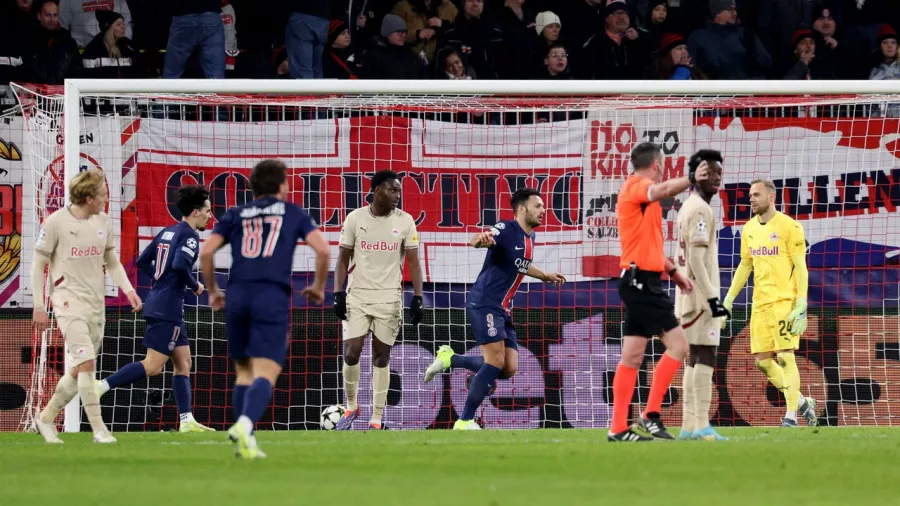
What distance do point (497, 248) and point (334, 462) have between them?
193 inches

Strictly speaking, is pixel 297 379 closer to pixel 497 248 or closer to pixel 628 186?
pixel 497 248

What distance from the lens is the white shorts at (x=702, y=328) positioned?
10.4m

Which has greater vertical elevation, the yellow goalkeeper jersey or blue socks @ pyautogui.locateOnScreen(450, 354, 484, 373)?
Answer: the yellow goalkeeper jersey

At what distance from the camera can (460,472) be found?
7.81 metres

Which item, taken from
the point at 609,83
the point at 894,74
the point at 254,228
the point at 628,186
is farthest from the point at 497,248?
the point at 894,74

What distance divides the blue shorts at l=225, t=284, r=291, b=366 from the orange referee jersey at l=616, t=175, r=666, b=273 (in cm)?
271

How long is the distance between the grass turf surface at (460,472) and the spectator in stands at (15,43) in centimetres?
693

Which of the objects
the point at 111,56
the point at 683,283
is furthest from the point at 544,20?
the point at 683,283

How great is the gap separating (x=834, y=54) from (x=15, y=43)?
10.7 metres

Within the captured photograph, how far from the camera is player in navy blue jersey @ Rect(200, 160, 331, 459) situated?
851 centimetres

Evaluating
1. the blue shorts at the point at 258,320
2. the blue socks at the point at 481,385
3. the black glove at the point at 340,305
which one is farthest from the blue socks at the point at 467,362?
the blue shorts at the point at 258,320

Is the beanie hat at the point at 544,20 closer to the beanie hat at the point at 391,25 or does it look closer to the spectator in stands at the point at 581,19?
the spectator in stands at the point at 581,19

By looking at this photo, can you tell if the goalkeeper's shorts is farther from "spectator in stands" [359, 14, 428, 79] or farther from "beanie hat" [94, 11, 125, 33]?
"beanie hat" [94, 11, 125, 33]

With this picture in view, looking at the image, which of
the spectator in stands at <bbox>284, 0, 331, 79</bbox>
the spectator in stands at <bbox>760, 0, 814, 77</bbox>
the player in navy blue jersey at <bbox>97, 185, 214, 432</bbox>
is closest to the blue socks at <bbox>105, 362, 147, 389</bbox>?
the player in navy blue jersey at <bbox>97, 185, 214, 432</bbox>
